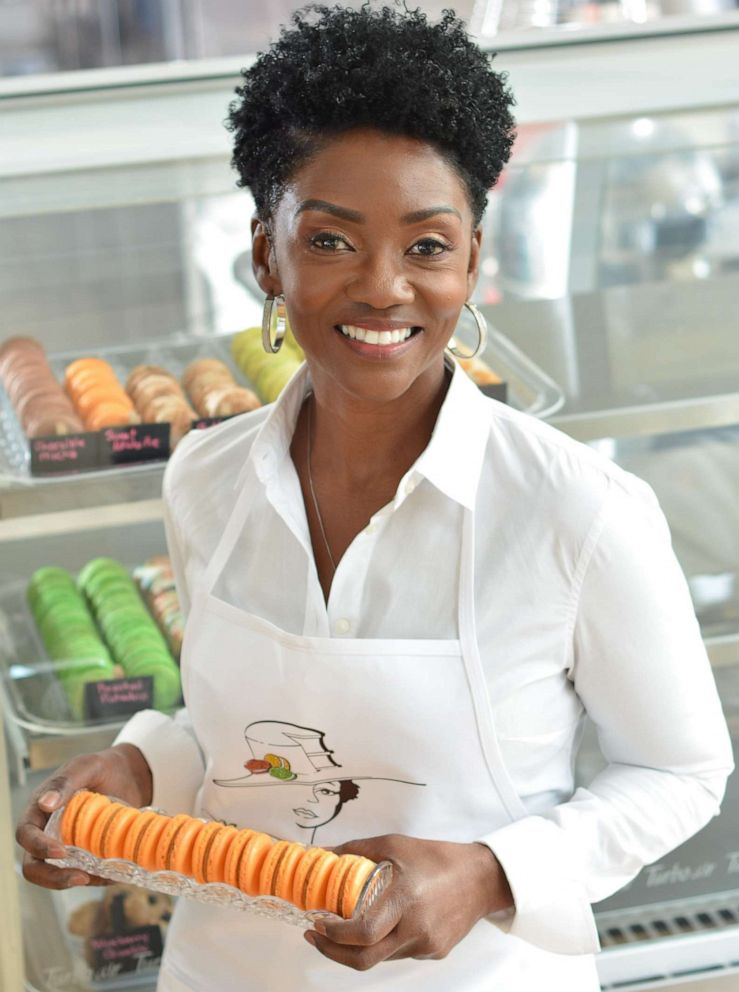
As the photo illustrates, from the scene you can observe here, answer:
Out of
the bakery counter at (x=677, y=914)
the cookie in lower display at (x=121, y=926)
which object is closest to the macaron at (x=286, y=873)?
the cookie in lower display at (x=121, y=926)

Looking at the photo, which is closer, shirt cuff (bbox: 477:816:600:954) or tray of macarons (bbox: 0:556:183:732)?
shirt cuff (bbox: 477:816:600:954)

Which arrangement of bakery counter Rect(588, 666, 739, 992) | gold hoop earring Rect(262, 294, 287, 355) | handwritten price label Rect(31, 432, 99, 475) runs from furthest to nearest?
bakery counter Rect(588, 666, 739, 992)
handwritten price label Rect(31, 432, 99, 475)
gold hoop earring Rect(262, 294, 287, 355)

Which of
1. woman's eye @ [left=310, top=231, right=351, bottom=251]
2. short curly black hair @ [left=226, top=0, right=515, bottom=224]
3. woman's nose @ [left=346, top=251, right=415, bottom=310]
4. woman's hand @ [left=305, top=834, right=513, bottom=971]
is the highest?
short curly black hair @ [left=226, top=0, right=515, bottom=224]

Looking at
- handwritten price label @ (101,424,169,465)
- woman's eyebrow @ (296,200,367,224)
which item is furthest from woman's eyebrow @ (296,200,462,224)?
handwritten price label @ (101,424,169,465)

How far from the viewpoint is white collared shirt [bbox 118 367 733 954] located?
1143 mm

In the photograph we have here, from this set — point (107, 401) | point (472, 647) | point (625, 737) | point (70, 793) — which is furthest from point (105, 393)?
point (625, 737)

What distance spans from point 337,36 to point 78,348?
896mm

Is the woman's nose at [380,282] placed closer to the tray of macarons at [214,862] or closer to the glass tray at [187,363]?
the tray of macarons at [214,862]

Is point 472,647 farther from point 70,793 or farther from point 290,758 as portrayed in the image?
point 70,793

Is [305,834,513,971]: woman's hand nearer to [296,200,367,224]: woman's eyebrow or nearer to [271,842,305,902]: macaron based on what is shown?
[271,842,305,902]: macaron

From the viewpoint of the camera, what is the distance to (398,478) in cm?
126

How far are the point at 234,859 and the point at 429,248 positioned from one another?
534mm

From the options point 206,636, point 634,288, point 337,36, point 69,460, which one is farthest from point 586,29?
point 206,636

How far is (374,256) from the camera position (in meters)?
1.08
